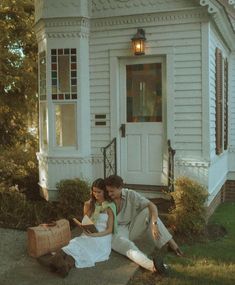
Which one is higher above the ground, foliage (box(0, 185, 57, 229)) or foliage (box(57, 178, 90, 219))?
foliage (box(57, 178, 90, 219))

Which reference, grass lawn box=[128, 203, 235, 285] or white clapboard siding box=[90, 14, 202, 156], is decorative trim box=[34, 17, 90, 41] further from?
grass lawn box=[128, 203, 235, 285]

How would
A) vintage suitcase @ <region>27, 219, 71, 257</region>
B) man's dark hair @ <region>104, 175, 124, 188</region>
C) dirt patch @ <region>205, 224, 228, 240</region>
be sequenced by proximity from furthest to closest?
1. dirt patch @ <region>205, 224, 228, 240</region>
2. man's dark hair @ <region>104, 175, 124, 188</region>
3. vintage suitcase @ <region>27, 219, 71, 257</region>

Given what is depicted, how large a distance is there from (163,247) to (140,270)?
848mm

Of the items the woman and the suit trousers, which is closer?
the woman

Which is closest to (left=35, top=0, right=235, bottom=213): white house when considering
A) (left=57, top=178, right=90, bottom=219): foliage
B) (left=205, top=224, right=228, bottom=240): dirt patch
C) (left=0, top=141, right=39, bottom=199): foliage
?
(left=57, top=178, right=90, bottom=219): foliage

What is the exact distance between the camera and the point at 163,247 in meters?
5.96

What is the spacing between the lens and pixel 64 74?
7.93 metres

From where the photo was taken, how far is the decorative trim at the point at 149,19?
7.43 m

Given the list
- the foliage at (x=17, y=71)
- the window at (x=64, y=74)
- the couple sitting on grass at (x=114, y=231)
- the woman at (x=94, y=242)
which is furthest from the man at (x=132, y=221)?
the foliage at (x=17, y=71)

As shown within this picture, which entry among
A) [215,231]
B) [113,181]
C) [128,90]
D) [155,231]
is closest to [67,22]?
[128,90]

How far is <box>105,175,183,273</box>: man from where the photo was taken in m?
5.46

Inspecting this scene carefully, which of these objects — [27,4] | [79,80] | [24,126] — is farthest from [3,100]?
[79,80]

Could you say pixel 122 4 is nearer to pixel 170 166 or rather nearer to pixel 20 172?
pixel 170 166

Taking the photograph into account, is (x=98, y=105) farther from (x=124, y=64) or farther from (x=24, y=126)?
(x=24, y=126)
